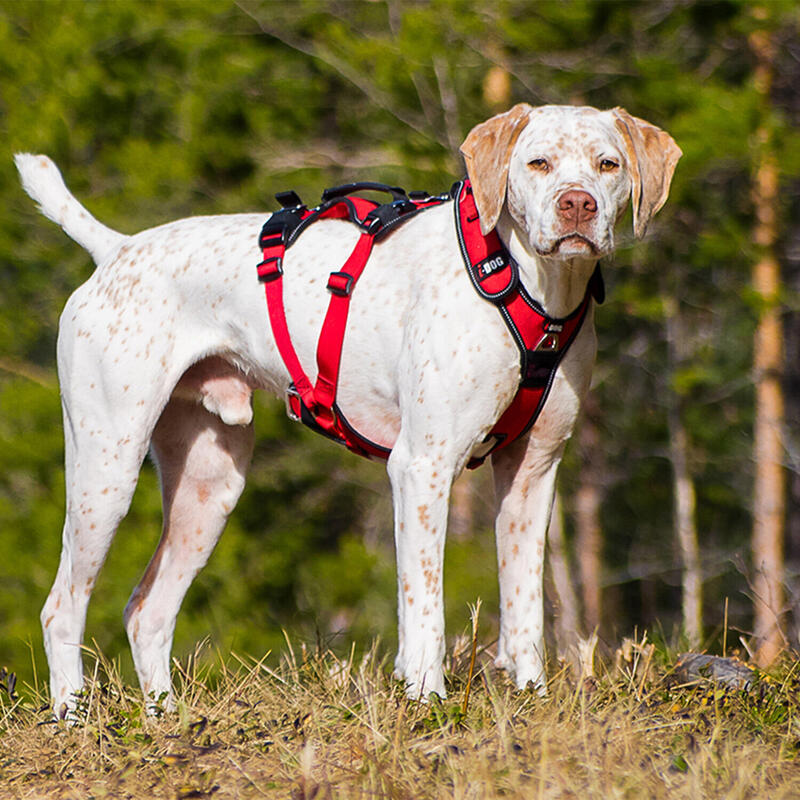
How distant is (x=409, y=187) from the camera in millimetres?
12883

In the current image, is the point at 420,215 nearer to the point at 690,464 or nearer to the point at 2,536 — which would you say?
the point at 690,464

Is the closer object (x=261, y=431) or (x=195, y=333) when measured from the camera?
(x=195, y=333)

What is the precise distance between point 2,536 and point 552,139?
12.7 metres

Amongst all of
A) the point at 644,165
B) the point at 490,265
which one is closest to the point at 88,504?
the point at 490,265

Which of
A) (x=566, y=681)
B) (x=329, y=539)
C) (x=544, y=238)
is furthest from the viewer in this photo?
(x=329, y=539)

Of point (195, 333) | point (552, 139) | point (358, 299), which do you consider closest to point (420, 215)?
point (358, 299)

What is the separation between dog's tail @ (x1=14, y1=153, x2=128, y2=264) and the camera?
4836 millimetres

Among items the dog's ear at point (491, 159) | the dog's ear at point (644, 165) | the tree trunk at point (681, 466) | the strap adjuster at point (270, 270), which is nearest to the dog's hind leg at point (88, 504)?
the strap adjuster at point (270, 270)

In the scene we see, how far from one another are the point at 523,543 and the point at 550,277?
0.92m

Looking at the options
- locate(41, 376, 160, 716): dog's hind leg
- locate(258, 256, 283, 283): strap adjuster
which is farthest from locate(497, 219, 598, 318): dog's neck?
locate(41, 376, 160, 716): dog's hind leg

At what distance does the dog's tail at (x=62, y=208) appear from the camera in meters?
4.84

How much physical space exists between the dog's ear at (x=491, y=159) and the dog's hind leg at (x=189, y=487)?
5.09ft

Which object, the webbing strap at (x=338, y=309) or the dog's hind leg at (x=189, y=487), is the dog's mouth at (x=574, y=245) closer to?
the webbing strap at (x=338, y=309)

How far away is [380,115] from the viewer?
46.2 feet
